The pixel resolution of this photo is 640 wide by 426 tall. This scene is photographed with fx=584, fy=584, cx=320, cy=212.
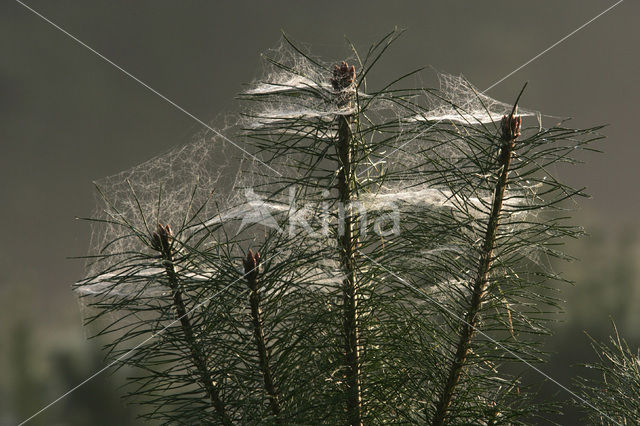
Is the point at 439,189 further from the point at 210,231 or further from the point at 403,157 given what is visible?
the point at 210,231

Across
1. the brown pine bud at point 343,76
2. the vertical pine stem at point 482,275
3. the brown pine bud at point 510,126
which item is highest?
the brown pine bud at point 343,76

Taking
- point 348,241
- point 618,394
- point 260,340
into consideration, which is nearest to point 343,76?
point 348,241

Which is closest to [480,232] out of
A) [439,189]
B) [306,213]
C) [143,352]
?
[439,189]

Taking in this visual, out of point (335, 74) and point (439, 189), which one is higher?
point (335, 74)

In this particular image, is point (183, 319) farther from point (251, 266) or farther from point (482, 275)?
point (482, 275)

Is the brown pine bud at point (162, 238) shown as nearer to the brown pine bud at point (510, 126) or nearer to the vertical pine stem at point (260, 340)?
the vertical pine stem at point (260, 340)

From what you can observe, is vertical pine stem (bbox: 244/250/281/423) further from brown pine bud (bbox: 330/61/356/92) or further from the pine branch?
brown pine bud (bbox: 330/61/356/92)

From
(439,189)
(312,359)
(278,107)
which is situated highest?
(278,107)

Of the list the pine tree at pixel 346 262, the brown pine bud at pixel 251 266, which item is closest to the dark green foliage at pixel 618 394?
the pine tree at pixel 346 262
